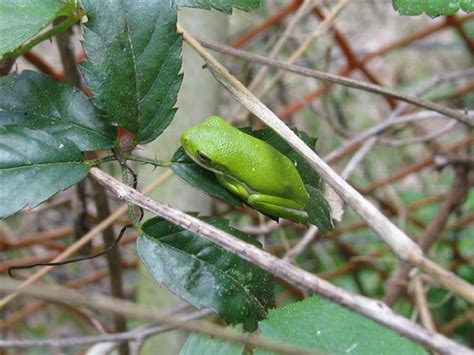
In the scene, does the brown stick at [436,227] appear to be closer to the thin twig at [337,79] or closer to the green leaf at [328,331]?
the thin twig at [337,79]

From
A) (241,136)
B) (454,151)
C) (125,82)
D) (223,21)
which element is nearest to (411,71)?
(454,151)

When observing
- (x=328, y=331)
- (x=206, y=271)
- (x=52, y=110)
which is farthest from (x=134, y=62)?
(x=328, y=331)

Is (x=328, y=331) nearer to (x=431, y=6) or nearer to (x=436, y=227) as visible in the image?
(x=431, y=6)

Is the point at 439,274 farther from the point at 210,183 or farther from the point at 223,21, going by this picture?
the point at 223,21

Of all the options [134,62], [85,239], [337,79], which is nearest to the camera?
Answer: [134,62]

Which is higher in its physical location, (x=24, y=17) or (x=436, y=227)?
(x=24, y=17)

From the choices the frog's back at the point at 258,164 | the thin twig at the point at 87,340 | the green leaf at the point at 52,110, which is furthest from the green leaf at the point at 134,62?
the thin twig at the point at 87,340

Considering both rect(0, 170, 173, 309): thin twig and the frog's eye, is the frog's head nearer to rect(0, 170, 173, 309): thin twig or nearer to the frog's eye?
the frog's eye
